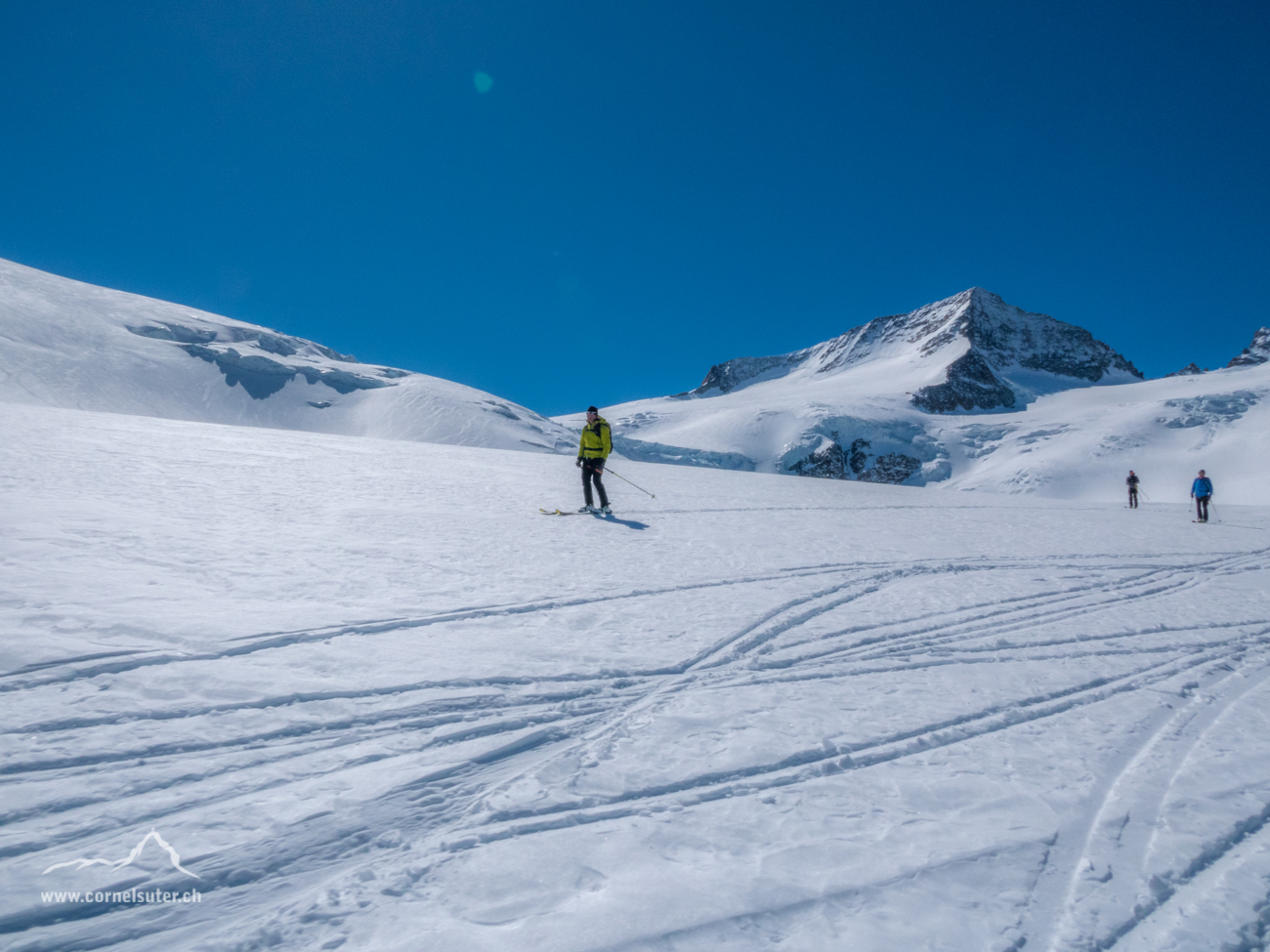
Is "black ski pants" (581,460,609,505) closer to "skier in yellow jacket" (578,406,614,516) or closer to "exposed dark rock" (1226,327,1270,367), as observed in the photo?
"skier in yellow jacket" (578,406,614,516)

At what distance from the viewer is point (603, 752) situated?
3.12 meters

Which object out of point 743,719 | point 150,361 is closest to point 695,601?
point 743,719

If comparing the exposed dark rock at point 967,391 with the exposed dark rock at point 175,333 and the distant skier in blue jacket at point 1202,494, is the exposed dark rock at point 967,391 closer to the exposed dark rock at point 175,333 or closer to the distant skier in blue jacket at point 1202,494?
the distant skier in blue jacket at point 1202,494

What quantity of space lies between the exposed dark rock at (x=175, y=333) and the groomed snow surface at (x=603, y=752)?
63.3 m

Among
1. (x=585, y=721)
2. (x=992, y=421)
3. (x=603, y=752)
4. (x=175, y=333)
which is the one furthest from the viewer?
(x=992, y=421)

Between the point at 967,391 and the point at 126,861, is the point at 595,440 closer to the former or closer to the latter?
the point at 126,861

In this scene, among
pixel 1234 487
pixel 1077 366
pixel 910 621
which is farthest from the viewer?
pixel 1077 366

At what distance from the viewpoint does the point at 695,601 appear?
19.6ft

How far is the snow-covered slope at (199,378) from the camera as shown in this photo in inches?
1651

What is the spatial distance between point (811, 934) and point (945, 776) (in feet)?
4.49

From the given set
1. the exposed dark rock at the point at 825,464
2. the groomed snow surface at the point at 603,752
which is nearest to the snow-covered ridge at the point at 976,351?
the exposed dark rock at the point at 825,464

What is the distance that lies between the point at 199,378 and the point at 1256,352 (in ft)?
577

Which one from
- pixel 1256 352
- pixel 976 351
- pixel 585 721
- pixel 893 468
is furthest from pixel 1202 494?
pixel 1256 352

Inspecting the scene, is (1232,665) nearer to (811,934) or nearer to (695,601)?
(695,601)
